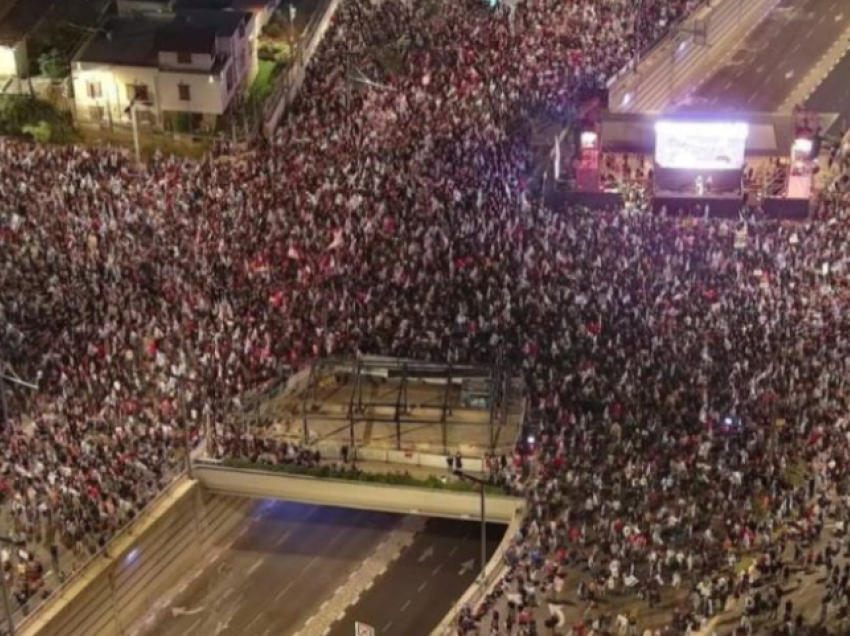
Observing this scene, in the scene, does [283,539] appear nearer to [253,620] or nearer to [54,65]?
[253,620]

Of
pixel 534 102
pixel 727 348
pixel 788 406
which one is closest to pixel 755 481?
pixel 788 406

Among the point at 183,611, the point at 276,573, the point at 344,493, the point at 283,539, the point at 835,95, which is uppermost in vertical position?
the point at 835,95

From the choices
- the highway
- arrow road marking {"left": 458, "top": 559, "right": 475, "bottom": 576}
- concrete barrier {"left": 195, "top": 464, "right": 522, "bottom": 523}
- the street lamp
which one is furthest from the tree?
arrow road marking {"left": 458, "top": 559, "right": 475, "bottom": 576}

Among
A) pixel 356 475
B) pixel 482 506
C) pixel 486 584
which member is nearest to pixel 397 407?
pixel 356 475

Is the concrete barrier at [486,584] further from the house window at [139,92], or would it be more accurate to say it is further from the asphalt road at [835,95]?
the asphalt road at [835,95]

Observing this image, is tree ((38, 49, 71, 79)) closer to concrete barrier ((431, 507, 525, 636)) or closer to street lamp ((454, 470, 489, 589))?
street lamp ((454, 470, 489, 589))

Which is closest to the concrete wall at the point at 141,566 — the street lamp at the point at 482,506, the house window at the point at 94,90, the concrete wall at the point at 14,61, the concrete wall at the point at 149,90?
the street lamp at the point at 482,506
